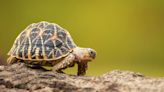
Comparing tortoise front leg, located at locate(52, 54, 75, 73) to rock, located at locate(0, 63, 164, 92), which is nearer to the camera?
rock, located at locate(0, 63, 164, 92)

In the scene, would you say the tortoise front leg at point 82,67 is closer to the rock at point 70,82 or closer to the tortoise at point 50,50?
the tortoise at point 50,50

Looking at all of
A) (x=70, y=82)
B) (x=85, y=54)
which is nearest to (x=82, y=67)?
(x=85, y=54)

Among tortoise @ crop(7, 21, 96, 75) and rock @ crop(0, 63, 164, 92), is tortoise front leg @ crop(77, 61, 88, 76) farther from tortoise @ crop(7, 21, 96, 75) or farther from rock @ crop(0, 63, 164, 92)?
rock @ crop(0, 63, 164, 92)

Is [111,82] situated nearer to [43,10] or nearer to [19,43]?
[19,43]

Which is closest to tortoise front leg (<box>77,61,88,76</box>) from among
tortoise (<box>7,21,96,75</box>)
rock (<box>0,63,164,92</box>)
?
tortoise (<box>7,21,96,75</box>)

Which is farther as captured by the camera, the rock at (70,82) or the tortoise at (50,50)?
the tortoise at (50,50)

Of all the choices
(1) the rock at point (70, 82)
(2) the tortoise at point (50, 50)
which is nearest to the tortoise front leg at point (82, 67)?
(2) the tortoise at point (50, 50)
